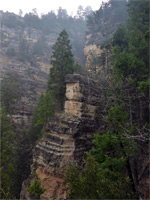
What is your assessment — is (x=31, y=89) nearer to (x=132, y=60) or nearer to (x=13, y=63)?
(x=13, y=63)

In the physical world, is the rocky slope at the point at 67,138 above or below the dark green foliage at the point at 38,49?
below

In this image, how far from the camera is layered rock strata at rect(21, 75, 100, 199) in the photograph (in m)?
15.4

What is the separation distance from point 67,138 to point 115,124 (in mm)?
8470

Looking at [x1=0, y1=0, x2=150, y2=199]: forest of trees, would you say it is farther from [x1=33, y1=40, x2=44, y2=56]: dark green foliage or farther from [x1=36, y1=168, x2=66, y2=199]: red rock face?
[x1=33, y1=40, x2=44, y2=56]: dark green foliage

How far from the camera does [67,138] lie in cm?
1655

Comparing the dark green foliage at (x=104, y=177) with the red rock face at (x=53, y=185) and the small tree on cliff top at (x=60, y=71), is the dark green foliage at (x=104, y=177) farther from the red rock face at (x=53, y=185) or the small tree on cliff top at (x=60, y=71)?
the small tree on cliff top at (x=60, y=71)

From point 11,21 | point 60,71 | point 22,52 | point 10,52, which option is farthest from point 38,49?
point 60,71

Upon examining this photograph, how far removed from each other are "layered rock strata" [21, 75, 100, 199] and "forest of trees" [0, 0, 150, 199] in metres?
1.79

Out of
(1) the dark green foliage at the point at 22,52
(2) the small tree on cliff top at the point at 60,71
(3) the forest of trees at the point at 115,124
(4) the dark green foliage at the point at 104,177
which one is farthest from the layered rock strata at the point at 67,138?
(1) the dark green foliage at the point at 22,52

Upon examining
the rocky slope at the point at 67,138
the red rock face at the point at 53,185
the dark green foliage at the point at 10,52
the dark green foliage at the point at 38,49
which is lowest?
the red rock face at the point at 53,185

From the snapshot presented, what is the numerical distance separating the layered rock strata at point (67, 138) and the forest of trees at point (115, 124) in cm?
179

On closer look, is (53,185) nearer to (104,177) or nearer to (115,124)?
(104,177)

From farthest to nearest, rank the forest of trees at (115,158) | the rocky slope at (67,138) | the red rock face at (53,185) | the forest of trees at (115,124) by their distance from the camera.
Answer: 1. the rocky slope at (67,138)
2. the red rock face at (53,185)
3. the forest of trees at (115,124)
4. the forest of trees at (115,158)

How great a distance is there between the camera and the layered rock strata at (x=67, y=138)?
15.4 meters
